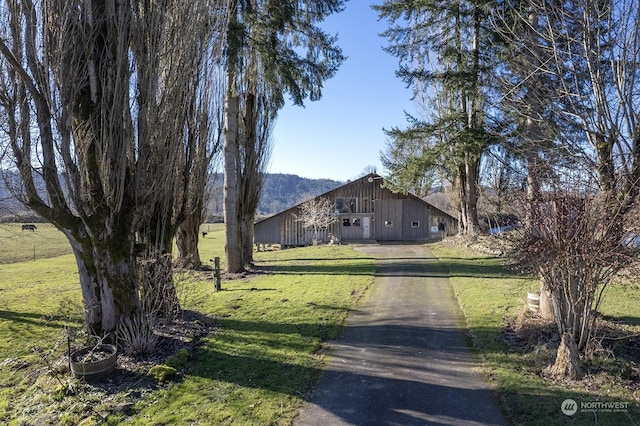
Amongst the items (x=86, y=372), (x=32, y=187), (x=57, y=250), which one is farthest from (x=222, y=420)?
(x=57, y=250)

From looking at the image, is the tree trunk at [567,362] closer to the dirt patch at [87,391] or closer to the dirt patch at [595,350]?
the dirt patch at [595,350]

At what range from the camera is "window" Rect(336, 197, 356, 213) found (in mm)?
34250

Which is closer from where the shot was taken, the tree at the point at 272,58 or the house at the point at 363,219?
the tree at the point at 272,58

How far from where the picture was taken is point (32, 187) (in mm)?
5988

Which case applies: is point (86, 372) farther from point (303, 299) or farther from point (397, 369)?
point (303, 299)

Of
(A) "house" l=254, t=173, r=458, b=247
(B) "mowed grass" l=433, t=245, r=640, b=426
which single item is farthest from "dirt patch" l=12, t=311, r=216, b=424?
(A) "house" l=254, t=173, r=458, b=247

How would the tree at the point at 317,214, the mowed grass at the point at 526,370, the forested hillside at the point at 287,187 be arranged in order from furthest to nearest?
the forested hillside at the point at 287,187 < the tree at the point at 317,214 < the mowed grass at the point at 526,370

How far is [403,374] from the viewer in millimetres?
5711

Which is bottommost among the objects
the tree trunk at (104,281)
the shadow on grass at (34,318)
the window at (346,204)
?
the shadow on grass at (34,318)

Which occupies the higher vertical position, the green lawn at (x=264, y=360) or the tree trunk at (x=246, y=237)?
the tree trunk at (x=246, y=237)

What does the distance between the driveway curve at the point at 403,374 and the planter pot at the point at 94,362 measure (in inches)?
120

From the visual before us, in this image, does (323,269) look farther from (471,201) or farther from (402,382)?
(402,382)

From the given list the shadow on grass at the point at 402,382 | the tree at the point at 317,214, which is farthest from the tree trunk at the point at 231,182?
the tree at the point at 317,214

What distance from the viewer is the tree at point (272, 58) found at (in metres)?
13.5
